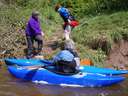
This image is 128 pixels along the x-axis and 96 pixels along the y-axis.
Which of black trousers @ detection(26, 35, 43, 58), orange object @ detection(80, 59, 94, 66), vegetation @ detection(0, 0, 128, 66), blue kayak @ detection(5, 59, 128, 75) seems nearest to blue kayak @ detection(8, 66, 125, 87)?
A: blue kayak @ detection(5, 59, 128, 75)

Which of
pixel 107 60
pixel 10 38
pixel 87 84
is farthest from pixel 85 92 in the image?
pixel 10 38

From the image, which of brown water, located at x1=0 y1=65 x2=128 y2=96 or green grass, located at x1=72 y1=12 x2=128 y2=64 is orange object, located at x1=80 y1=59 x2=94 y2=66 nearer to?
green grass, located at x1=72 y1=12 x2=128 y2=64

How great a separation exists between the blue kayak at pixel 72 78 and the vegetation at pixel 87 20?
2225mm

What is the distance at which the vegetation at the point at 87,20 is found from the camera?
52.7 ft

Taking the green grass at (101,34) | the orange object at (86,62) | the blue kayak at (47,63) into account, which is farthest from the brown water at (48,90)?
the green grass at (101,34)

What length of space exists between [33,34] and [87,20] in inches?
123

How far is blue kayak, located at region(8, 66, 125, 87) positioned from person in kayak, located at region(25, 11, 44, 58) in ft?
8.00

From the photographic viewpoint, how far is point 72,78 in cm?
1344

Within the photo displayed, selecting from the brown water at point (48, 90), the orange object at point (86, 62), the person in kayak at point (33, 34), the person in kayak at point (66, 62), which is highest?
the person in kayak at point (33, 34)

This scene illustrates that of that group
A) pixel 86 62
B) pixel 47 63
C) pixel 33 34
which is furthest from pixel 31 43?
pixel 86 62

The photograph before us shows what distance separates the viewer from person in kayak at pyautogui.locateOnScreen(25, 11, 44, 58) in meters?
16.1

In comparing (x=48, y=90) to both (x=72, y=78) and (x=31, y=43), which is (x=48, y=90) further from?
(x=31, y=43)

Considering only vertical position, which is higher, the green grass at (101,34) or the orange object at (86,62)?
the green grass at (101,34)

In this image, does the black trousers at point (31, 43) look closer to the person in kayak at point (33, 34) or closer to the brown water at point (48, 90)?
the person in kayak at point (33, 34)
